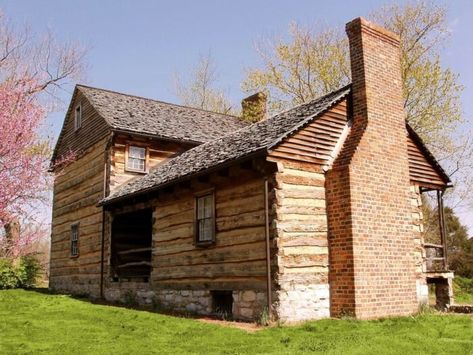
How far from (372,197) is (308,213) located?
5.48 ft

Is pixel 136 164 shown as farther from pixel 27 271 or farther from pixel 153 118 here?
pixel 27 271

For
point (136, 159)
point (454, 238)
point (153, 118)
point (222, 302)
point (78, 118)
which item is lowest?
point (222, 302)

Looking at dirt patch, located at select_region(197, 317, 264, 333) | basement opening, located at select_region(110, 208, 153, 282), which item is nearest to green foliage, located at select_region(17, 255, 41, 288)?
basement opening, located at select_region(110, 208, 153, 282)

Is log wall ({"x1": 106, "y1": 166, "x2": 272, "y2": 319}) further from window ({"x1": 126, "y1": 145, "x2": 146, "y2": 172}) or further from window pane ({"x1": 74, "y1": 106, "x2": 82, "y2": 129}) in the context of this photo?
window pane ({"x1": 74, "y1": 106, "x2": 82, "y2": 129})

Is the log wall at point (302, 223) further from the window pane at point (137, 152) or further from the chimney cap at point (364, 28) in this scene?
the window pane at point (137, 152)

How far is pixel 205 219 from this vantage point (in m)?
13.7

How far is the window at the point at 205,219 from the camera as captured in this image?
13.4m

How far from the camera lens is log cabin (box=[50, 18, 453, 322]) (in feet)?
37.4

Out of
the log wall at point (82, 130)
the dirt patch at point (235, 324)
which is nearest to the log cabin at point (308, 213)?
the dirt patch at point (235, 324)

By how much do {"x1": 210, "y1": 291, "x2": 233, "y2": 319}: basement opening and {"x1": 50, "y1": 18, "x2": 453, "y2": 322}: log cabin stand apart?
0.12 ft

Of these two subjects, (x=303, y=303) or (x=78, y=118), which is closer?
(x=303, y=303)

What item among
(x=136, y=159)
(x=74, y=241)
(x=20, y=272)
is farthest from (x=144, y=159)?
(x=20, y=272)

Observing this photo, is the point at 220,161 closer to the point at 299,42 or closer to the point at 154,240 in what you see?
the point at 154,240

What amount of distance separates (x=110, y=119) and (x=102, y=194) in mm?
2917
